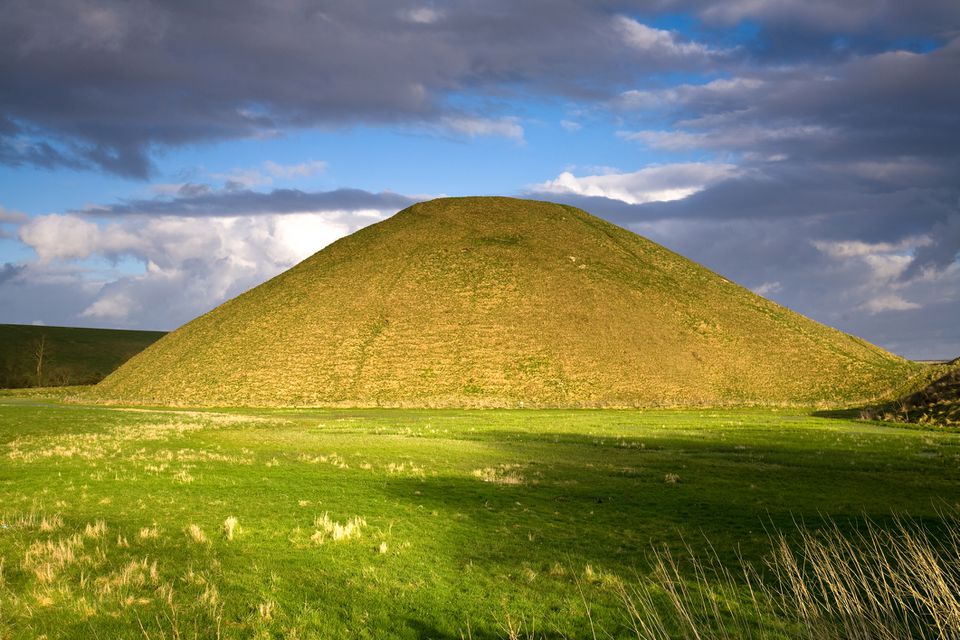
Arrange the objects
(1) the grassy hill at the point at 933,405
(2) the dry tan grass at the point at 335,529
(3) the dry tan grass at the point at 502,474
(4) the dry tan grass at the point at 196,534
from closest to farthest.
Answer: (4) the dry tan grass at the point at 196,534
(2) the dry tan grass at the point at 335,529
(3) the dry tan grass at the point at 502,474
(1) the grassy hill at the point at 933,405

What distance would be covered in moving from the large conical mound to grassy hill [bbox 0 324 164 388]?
166ft

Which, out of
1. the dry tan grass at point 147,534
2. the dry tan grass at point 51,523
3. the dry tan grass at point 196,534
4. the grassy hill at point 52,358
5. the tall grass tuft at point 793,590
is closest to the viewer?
Answer: the tall grass tuft at point 793,590

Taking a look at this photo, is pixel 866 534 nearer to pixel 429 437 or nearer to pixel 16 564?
pixel 16 564

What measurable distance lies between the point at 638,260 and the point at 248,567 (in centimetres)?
11215

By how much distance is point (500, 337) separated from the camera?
9556 centimetres

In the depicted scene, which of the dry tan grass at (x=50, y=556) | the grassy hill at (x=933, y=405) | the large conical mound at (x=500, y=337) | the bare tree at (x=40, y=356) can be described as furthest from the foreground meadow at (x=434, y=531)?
the bare tree at (x=40, y=356)

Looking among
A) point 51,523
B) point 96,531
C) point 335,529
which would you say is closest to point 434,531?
point 335,529

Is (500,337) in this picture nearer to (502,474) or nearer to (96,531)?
(502,474)

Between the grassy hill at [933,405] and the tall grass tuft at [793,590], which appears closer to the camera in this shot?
the tall grass tuft at [793,590]

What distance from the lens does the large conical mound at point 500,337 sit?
86.2m

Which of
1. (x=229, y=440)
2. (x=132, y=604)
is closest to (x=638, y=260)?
Answer: (x=229, y=440)

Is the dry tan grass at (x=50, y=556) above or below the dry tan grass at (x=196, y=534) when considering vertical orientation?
below

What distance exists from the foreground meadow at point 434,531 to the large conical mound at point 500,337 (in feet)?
164

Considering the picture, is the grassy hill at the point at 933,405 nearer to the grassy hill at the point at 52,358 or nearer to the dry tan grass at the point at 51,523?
the dry tan grass at the point at 51,523
